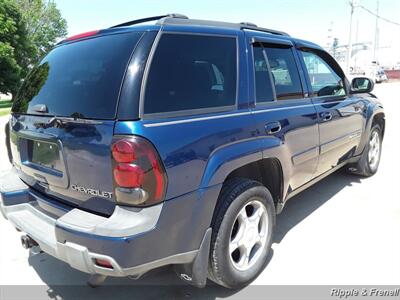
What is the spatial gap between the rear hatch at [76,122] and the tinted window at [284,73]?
1425 mm

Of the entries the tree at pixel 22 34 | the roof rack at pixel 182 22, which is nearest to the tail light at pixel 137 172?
the roof rack at pixel 182 22

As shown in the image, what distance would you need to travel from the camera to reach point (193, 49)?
97.8 inches

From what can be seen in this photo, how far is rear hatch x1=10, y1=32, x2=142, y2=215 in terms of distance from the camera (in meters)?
2.15

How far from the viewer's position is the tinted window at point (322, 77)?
386 cm

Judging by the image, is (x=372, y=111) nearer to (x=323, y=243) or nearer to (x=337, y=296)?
(x=323, y=243)

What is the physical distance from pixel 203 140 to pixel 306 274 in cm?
159

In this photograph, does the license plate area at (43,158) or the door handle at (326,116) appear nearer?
the license plate area at (43,158)

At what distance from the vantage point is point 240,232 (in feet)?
9.21

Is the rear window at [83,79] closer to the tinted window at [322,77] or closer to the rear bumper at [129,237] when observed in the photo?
the rear bumper at [129,237]

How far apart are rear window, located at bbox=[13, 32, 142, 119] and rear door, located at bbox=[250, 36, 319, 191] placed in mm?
1129

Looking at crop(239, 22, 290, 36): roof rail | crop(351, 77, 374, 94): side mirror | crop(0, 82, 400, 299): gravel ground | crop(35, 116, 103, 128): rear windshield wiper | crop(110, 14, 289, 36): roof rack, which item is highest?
crop(239, 22, 290, 36): roof rail

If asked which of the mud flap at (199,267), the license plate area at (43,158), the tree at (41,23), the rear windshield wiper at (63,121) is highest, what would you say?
the tree at (41,23)

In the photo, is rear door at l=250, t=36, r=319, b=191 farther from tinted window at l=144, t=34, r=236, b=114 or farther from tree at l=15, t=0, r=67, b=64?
tree at l=15, t=0, r=67, b=64

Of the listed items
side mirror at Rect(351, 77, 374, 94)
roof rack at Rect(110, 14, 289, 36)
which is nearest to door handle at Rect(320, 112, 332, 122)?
side mirror at Rect(351, 77, 374, 94)
